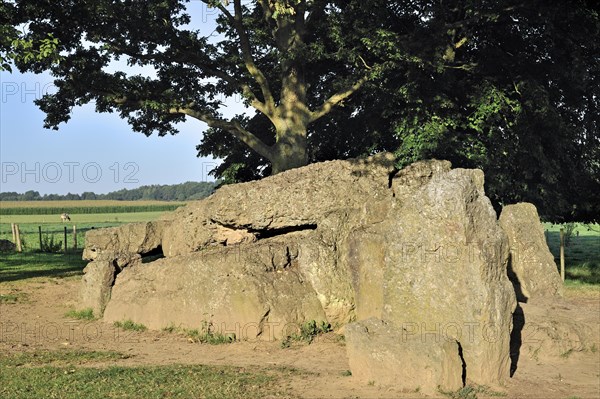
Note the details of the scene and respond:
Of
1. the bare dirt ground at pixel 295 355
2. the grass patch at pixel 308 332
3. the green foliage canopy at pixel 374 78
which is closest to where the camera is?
the bare dirt ground at pixel 295 355

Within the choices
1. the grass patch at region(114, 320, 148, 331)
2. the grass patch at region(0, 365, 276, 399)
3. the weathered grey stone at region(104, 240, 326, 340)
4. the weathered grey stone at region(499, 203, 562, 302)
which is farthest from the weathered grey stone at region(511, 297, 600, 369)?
the grass patch at region(114, 320, 148, 331)

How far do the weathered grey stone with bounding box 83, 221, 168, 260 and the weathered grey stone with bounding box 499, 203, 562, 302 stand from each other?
9666mm

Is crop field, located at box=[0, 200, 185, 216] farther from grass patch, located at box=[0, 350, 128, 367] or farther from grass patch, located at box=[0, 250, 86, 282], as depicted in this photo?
grass patch, located at box=[0, 350, 128, 367]

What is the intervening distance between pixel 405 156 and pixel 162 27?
428 inches

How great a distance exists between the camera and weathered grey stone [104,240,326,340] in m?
16.0

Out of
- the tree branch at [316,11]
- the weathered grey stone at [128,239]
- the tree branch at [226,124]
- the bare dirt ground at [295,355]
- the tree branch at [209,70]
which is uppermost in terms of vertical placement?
the tree branch at [316,11]

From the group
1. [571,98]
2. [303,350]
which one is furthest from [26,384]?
[571,98]

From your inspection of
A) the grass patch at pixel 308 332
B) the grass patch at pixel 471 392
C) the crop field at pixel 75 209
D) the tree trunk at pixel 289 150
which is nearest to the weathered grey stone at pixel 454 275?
the grass patch at pixel 471 392

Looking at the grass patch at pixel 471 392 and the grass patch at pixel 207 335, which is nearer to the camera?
the grass patch at pixel 471 392

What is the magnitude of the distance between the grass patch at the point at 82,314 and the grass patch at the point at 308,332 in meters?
6.08

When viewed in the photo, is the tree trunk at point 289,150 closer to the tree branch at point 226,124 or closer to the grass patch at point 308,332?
the tree branch at point 226,124

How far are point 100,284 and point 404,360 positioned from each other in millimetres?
10223

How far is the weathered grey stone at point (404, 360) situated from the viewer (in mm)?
11391

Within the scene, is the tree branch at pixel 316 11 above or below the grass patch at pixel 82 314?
above
